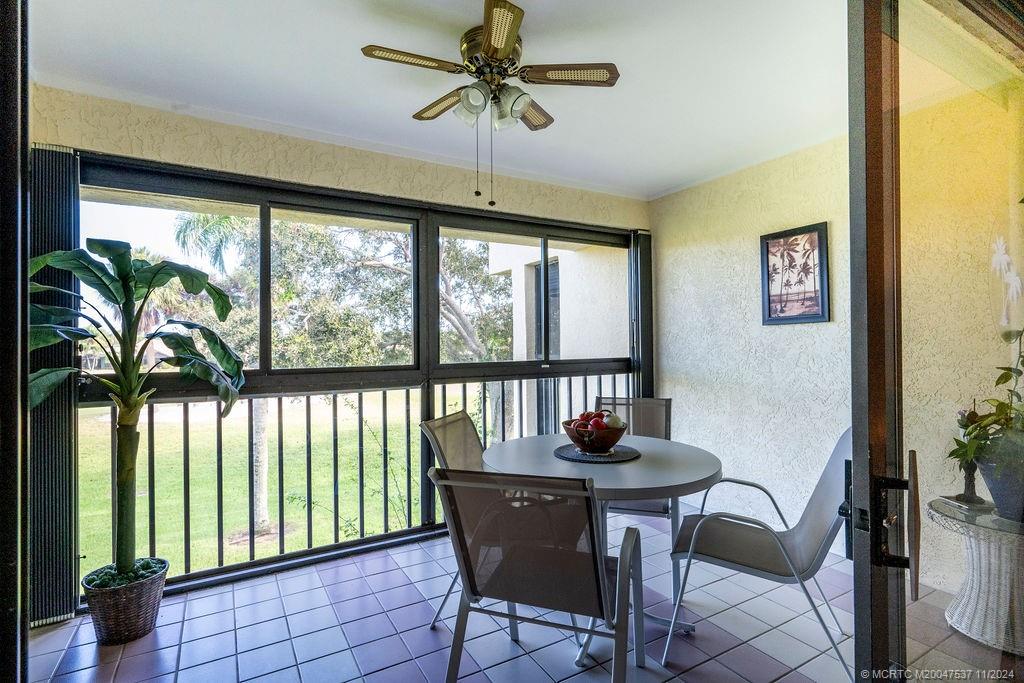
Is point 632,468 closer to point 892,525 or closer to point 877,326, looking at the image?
point 892,525

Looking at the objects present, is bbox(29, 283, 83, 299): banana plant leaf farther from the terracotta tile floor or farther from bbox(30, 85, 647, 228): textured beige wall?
the terracotta tile floor

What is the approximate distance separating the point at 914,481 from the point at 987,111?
0.82m

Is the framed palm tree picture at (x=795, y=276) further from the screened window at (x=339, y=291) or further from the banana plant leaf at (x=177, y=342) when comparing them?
the banana plant leaf at (x=177, y=342)

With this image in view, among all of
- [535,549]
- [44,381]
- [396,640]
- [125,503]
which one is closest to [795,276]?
[535,549]

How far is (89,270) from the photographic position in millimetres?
2059

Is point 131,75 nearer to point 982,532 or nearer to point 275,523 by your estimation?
point 275,523

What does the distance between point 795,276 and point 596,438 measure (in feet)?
6.69

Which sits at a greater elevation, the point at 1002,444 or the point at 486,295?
the point at 486,295

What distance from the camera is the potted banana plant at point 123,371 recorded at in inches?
80.4

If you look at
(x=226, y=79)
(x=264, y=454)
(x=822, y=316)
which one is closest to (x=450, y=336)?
(x=264, y=454)

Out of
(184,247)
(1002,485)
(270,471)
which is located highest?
(184,247)

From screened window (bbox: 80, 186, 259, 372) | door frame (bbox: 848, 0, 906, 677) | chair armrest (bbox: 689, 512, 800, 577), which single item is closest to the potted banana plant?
screened window (bbox: 80, 186, 259, 372)

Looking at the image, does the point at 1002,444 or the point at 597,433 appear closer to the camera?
the point at 1002,444

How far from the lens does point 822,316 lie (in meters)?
3.01
